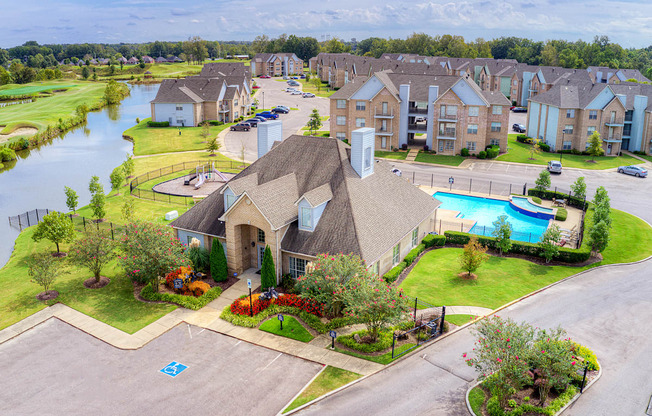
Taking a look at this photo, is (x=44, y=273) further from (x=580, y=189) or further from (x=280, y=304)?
(x=580, y=189)

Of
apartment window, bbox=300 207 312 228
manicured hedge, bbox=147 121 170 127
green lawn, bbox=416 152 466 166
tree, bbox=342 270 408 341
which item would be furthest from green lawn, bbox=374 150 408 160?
tree, bbox=342 270 408 341

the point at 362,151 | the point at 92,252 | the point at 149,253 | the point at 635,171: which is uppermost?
the point at 362,151

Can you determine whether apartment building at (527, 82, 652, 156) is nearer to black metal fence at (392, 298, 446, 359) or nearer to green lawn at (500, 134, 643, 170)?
green lawn at (500, 134, 643, 170)

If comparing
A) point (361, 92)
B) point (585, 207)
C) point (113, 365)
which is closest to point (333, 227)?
point (113, 365)

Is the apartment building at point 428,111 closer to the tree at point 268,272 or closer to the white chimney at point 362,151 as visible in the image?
the white chimney at point 362,151

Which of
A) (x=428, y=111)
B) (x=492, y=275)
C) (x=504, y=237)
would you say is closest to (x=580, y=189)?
(x=504, y=237)

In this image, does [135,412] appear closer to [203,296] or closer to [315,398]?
[315,398]
